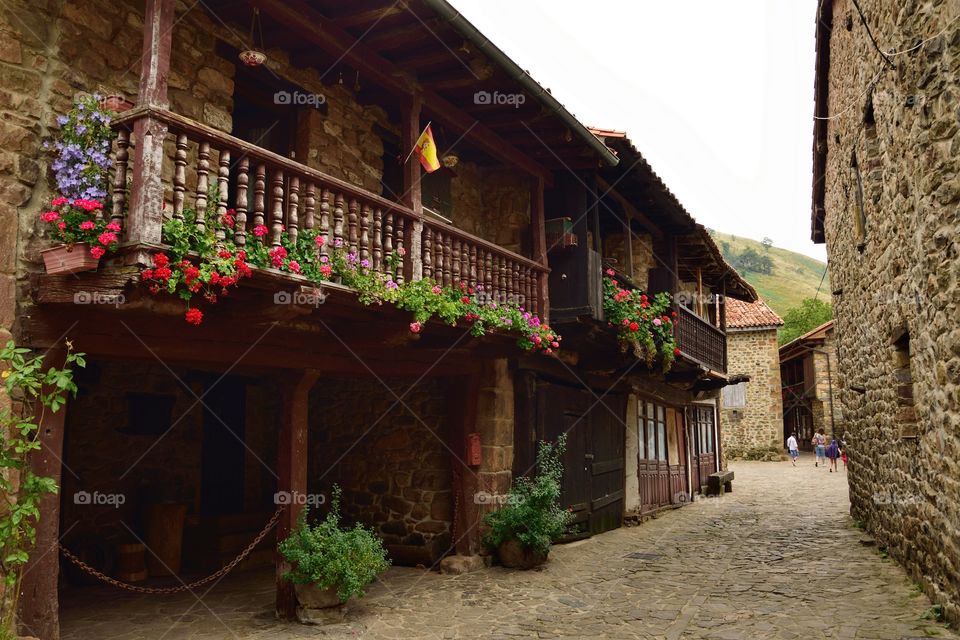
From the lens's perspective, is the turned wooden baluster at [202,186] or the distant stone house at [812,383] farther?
the distant stone house at [812,383]

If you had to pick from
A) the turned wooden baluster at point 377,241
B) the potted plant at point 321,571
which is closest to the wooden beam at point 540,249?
the turned wooden baluster at point 377,241

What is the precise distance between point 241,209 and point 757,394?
27615 millimetres

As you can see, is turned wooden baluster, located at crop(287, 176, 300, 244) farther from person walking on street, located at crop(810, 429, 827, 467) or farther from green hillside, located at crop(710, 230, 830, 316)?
green hillside, located at crop(710, 230, 830, 316)

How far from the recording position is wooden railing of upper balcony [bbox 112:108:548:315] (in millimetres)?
4438

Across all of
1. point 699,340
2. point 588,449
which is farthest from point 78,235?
point 699,340

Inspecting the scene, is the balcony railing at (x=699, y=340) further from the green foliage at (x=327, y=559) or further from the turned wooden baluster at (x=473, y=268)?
the green foliage at (x=327, y=559)

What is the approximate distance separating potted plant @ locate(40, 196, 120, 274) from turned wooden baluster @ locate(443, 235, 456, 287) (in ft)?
10.5

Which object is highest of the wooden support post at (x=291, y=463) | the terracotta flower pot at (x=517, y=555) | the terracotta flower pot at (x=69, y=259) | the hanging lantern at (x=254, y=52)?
the hanging lantern at (x=254, y=52)

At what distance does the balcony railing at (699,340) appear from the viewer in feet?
40.5

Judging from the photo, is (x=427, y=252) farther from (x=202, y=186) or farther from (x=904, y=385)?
(x=904, y=385)

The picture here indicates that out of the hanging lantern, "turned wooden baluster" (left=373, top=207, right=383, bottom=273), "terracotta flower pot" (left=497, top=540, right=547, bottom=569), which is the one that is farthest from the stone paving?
the hanging lantern

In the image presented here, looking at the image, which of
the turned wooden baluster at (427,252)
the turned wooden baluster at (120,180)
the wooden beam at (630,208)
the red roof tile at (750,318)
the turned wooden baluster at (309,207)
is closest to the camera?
the turned wooden baluster at (120,180)

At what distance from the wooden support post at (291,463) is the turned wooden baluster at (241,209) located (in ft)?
6.62

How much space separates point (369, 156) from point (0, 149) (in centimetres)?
400
